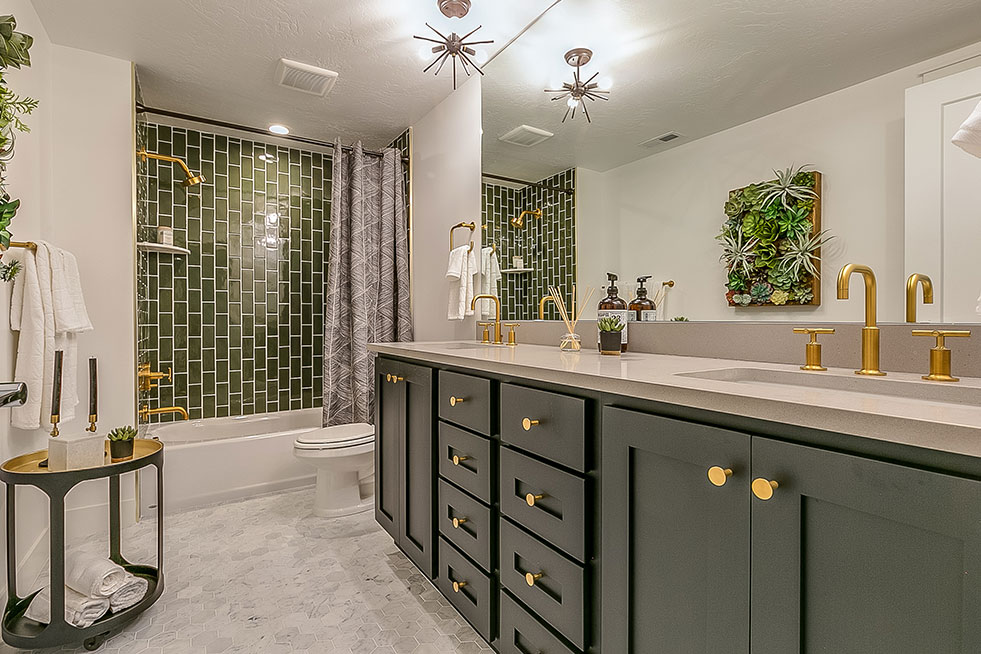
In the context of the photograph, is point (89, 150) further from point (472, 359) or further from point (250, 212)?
point (472, 359)

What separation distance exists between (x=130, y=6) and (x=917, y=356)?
297 centimetres

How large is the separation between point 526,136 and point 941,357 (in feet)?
5.91

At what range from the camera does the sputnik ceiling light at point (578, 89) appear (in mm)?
2039

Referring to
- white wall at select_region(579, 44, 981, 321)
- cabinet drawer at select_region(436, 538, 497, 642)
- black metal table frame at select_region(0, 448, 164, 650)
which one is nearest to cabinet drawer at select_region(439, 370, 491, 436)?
cabinet drawer at select_region(436, 538, 497, 642)

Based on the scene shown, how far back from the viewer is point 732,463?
2.77 ft

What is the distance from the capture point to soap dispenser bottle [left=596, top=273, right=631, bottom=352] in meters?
1.80

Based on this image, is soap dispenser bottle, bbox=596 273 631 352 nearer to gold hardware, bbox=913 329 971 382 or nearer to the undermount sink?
the undermount sink

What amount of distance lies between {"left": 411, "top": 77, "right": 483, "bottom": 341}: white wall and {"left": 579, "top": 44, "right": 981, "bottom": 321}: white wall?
3.57 ft

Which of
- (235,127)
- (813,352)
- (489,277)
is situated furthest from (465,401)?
(235,127)

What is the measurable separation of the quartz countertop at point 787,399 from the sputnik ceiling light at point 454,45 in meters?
1.58

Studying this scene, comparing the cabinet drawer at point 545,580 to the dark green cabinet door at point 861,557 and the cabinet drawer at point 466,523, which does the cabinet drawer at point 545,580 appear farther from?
the dark green cabinet door at point 861,557

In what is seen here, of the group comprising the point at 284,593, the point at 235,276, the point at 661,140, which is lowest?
the point at 284,593

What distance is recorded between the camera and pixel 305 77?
2721 millimetres

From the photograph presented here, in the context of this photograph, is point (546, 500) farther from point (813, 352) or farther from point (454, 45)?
point (454, 45)
